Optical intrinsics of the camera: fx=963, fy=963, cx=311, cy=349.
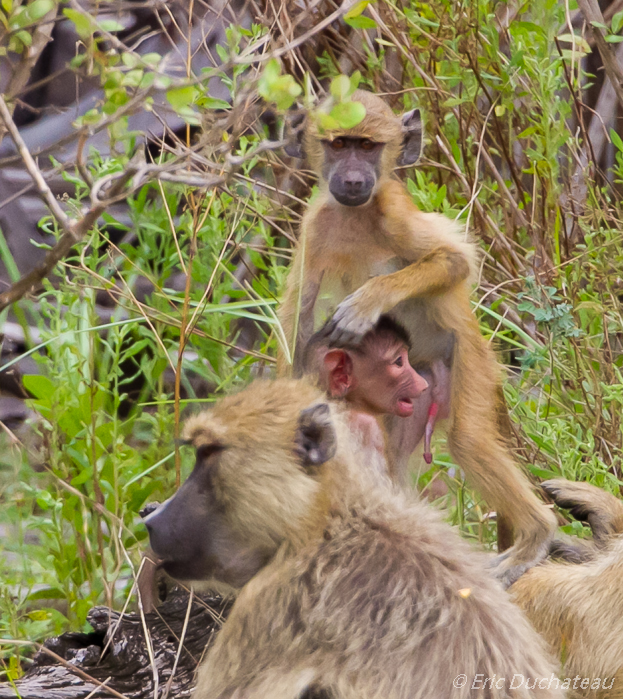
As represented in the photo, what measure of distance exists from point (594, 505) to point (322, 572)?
1.33 meters

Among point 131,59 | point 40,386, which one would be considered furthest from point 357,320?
point 131,59

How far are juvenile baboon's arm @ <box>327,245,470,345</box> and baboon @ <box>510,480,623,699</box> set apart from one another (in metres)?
0.93

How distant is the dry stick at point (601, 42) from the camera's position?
3.81 metres

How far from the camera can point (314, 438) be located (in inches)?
79.7

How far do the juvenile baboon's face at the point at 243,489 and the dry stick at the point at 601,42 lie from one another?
2470 millimetres

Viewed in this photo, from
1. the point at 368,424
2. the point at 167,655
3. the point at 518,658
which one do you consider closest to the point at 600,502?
the point at 368,424

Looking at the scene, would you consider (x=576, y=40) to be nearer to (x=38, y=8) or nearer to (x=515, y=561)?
(x=515, y=561)

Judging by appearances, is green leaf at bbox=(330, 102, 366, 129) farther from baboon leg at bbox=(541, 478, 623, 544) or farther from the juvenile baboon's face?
baboon leg at bbox=(541, 478, 623, 544)

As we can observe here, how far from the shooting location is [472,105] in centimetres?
434

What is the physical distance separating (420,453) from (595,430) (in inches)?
24.7

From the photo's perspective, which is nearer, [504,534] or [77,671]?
[77,671]

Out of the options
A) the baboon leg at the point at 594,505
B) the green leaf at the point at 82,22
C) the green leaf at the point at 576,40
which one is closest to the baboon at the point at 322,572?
the green leaf at the point at 82,22

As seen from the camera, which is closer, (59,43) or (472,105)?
(472,105)

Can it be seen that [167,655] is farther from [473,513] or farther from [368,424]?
[473,513]
